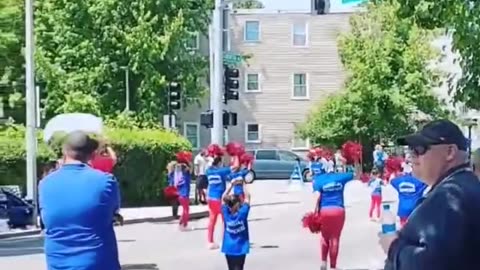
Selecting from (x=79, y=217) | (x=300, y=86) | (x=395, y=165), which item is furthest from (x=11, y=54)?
(x=79, y=217)

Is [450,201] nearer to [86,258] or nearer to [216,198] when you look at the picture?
[86,258]

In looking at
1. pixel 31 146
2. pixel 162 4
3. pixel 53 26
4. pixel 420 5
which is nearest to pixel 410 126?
pixel 162 4

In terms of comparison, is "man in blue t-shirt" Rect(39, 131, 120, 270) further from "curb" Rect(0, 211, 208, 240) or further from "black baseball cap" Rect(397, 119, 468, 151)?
"curb" Rect(0, 211, 208, 240)

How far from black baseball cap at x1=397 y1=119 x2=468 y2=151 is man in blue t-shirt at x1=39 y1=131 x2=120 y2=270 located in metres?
2.38

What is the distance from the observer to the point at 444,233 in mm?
4230

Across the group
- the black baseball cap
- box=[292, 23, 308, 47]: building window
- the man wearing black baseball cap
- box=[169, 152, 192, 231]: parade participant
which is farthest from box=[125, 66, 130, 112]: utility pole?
the man wearing black baseball cap

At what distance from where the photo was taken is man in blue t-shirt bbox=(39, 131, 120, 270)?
21.5 ft

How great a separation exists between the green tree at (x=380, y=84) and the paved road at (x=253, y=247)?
23124mm

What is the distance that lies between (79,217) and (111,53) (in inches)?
1570

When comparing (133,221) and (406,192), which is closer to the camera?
(406,192)

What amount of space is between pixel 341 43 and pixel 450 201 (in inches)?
1956

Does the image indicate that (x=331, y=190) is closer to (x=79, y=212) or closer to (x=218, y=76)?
(x=79, y=212)

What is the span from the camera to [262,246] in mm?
19484

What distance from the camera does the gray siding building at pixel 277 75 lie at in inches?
2250
